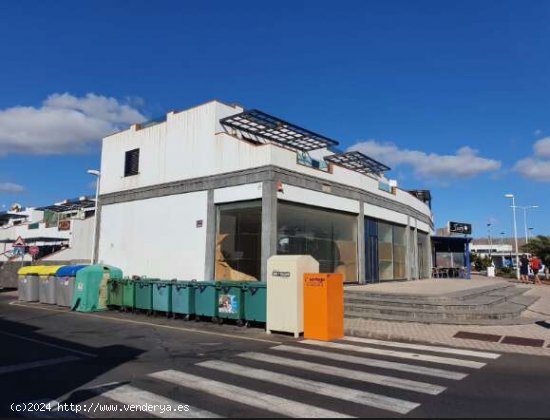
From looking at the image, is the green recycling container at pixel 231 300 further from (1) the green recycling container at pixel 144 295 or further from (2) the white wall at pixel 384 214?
(2) the white wall at pixel 384 214

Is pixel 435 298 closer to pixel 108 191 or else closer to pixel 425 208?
pixel 108 191

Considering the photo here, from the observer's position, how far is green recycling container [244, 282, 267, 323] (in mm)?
13406

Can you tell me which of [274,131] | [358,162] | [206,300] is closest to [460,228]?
[358,162]

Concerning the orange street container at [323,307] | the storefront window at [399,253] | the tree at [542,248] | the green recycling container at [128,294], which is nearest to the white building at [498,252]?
the tree at [542,248]

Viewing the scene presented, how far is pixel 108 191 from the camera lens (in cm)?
2827

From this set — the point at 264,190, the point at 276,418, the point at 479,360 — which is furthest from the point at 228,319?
the point at 276,418

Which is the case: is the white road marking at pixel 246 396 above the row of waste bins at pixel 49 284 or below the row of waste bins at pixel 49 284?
below

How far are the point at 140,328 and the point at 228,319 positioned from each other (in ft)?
8.87

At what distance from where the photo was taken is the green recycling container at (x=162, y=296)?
54.6 ft

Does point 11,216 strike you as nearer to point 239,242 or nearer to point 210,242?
point 210,242

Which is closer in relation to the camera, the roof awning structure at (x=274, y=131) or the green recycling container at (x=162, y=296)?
the green recycling container at (x=162, y=296)

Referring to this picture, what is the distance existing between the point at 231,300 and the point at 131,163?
15.5 metres

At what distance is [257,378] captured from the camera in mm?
7543

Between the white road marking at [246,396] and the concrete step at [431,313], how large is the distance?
8.37 m
